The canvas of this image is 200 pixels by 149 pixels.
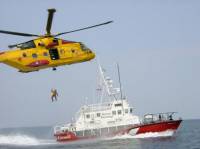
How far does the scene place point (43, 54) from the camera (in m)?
29.0

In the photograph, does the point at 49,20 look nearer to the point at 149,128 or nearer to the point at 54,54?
the point at 54,54

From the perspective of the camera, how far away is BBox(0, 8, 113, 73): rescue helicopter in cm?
2848

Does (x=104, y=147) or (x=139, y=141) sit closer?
(x=104, y=147)

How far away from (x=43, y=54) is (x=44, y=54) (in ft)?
0.20

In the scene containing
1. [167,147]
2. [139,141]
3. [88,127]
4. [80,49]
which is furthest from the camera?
[88,127]

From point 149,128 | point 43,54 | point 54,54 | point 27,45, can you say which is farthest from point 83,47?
point 149,128

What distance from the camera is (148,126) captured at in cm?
5491

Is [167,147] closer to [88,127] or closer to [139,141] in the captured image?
[139,141]

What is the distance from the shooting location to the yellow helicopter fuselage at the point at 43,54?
1123 inches

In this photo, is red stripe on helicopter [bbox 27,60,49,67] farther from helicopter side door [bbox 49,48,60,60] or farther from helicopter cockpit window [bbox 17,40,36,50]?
helicopter cockpit window [bbox 17,40,36,50]

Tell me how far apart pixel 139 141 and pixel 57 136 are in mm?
11610

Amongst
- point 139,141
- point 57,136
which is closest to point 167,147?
point 139,141

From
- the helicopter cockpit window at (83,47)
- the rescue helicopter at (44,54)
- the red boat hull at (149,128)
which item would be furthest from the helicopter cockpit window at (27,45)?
the red boat hull at (149,128)

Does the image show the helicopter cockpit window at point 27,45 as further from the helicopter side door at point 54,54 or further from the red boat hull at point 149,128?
the red boat hull at point 149,128
